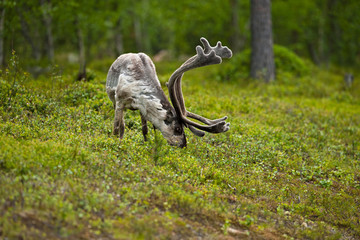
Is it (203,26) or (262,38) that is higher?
(203,26)

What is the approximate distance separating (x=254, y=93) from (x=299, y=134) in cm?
378

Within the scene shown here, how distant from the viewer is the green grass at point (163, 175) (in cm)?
522

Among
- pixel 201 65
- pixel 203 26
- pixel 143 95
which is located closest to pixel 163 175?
pixel 143 95

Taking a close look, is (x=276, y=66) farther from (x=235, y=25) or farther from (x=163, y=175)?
(x=163, y=175)

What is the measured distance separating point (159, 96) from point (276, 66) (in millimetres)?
12189

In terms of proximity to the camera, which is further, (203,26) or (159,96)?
(203,26)

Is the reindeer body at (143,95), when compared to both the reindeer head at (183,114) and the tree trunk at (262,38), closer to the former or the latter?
the reindeer head at (183,114)

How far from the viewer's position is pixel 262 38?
1694 cm

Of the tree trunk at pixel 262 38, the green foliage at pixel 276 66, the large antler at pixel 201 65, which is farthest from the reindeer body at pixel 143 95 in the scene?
the tree trunk at pixel 262 38

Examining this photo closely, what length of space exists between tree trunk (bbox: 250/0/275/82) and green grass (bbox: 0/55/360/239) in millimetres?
5072

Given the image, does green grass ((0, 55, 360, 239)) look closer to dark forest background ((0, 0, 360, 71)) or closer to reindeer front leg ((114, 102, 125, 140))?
reindeer front leg ((114, 102, 125, 140))

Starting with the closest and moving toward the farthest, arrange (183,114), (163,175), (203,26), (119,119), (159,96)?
(163,175) → (159,96) → (183,114) → (119,119) → (203,26)

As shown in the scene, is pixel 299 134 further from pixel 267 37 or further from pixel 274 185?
pixel 267 37

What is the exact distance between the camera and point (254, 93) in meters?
14.5
